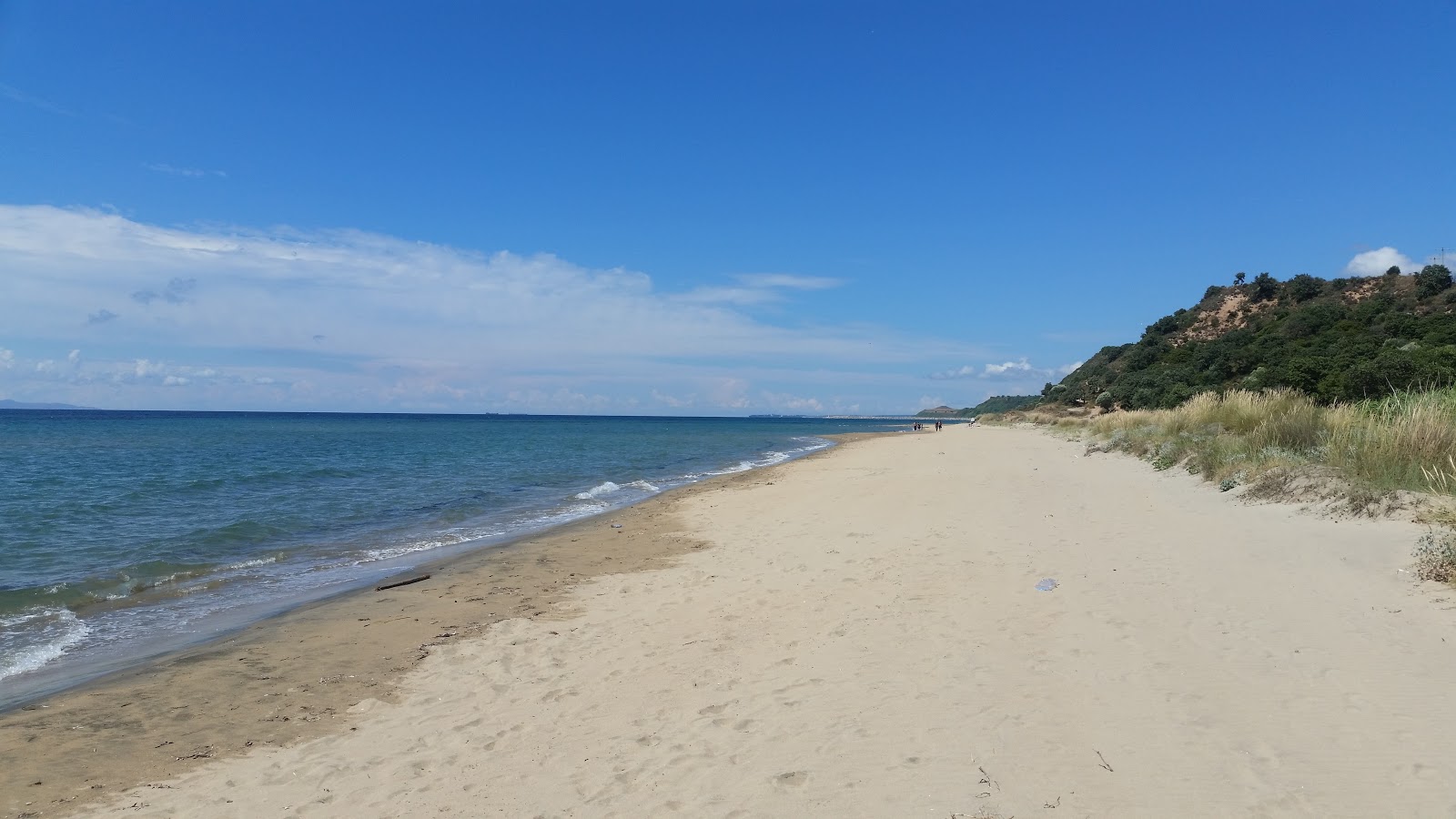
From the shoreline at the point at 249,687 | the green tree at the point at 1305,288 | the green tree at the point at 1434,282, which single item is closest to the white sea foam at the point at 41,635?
the shoreline at the point at 249,687

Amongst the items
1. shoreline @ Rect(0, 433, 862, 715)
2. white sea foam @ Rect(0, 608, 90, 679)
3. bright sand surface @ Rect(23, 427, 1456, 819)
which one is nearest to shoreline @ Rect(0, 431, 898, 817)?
shoreline @ Rect(0, 433, 862, 715)

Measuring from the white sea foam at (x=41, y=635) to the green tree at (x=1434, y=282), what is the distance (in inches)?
2456

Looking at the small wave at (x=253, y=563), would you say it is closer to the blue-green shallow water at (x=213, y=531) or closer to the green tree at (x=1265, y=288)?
the blue-green shallow water at (x=213, y=531)

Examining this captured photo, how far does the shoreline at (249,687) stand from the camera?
5.05m

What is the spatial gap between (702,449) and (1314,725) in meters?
45.7

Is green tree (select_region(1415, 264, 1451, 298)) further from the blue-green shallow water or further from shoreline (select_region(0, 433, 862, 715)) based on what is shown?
shoreline (select_region(0, 433, 862, 715))

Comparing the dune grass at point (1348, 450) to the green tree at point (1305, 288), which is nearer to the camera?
the dune grass at point (1348, 450)

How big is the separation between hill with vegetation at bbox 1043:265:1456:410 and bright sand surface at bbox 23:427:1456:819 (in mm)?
16453

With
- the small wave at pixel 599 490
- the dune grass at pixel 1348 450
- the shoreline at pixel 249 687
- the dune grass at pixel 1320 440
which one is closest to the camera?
the shoreline at pixel 249 687

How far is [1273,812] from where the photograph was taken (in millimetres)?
3383

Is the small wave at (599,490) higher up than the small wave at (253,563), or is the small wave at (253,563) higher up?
the small wave at (599,490)

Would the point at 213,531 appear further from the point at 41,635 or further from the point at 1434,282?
the point at 1434,282

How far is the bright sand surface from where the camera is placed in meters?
3.83

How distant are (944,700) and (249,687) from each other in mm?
5944
